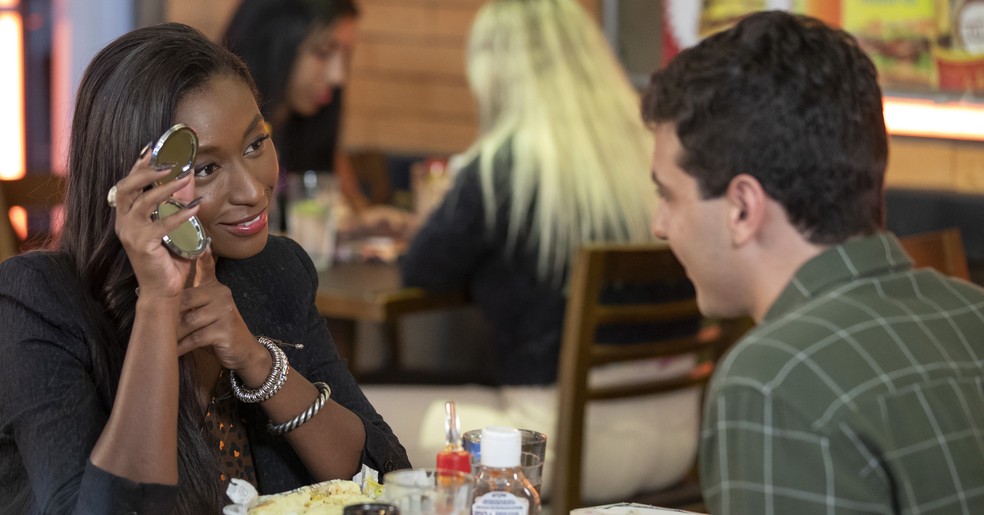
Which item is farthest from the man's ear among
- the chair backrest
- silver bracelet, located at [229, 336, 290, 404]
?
the chair backrest

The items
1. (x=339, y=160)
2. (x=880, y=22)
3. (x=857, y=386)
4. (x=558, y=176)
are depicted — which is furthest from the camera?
(x=339, y=160)

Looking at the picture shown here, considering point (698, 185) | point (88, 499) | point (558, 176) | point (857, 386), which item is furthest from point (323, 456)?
point (558, 176)

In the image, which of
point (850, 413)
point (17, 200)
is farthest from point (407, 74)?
point (850, 413)

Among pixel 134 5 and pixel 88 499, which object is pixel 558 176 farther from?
pixel 134 5

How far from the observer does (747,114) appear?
A: 1.12 meters

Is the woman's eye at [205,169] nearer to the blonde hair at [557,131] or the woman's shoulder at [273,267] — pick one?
the woman's shoulder at [273,267]

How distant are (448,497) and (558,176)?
172 cm

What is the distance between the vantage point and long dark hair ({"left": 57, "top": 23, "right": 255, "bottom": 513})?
1267 mm

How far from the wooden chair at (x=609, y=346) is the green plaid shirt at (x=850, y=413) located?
1190 mm

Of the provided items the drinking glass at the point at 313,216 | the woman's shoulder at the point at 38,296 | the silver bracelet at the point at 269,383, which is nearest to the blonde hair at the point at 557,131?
the drinking glass at the point at 313,216

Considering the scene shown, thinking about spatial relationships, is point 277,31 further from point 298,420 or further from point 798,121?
point 798,121

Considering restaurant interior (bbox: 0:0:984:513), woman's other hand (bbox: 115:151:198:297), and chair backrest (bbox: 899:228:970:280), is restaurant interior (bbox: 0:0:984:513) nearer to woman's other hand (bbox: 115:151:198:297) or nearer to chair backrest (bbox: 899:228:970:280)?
chair backrest (bbox: 899:228:970:280)

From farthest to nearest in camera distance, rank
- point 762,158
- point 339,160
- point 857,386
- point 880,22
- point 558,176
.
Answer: point 339,160 < point 880,22 < point 558,176 < point 762,158 < point 857,386

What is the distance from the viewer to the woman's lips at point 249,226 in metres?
1.35
